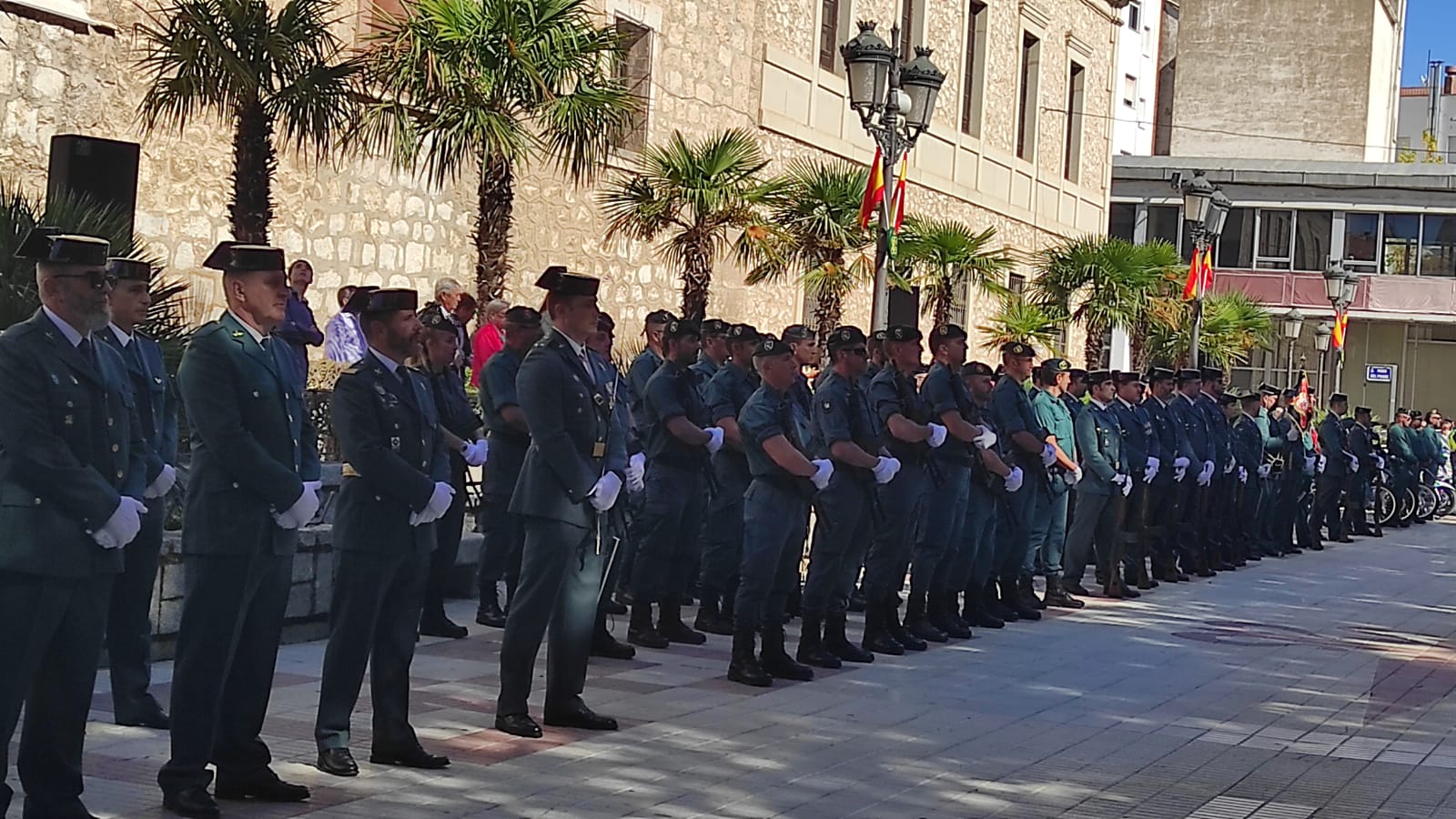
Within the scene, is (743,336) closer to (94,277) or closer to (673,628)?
(673,628)

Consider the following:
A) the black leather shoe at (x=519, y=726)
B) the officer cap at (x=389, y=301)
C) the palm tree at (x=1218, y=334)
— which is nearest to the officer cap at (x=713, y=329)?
the black leather shoe at (x=519, y=726)

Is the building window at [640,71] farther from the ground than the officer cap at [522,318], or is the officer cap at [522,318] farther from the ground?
the building window at [640,71]

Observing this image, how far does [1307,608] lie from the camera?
16.2 m

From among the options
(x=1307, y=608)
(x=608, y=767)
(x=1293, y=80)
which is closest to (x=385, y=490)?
(x=608, y=767)

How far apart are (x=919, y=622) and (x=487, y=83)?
580cm

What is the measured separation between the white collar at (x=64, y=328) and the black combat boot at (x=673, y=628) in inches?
239

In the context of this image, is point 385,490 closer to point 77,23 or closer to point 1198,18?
point 77,23

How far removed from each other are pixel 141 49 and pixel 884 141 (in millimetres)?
5947

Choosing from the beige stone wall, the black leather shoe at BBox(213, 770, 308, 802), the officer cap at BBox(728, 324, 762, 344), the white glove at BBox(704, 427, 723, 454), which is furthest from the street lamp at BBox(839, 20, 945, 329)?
the black leather shoe at BBox(213, 770, 308, 802)

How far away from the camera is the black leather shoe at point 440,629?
36.6 feet

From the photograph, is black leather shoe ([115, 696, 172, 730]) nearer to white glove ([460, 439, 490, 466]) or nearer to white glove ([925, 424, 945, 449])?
white glove ([460, 439, 490, 466])

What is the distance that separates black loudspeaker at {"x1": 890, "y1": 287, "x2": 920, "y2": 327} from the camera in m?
30.4

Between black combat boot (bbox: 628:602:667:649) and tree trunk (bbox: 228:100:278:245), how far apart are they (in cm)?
432

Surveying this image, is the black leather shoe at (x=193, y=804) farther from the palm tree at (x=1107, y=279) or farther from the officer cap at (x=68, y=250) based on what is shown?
the palm tree at (x=1107, y=279)
